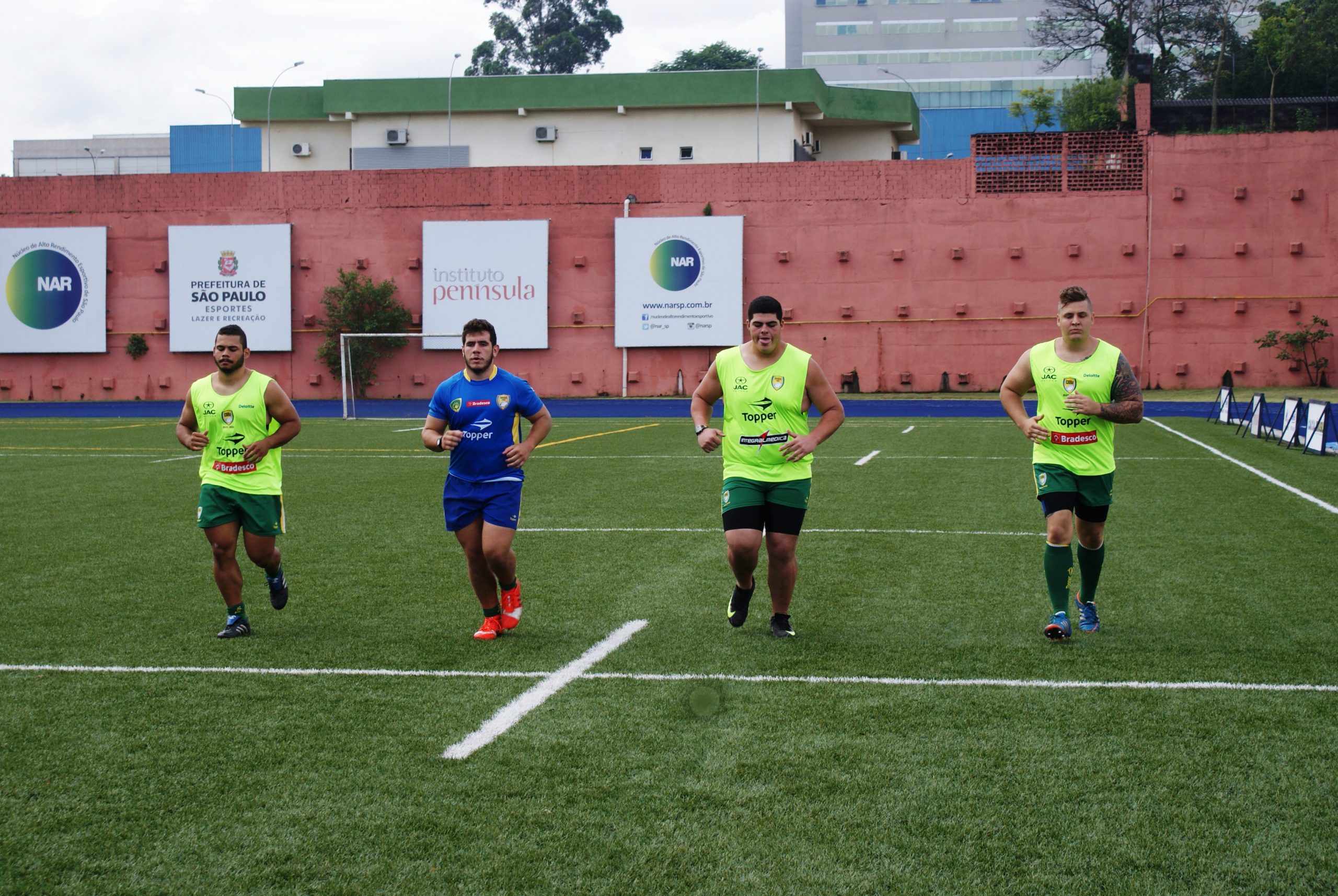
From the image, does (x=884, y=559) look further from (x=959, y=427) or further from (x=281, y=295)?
(x=281, y=295)

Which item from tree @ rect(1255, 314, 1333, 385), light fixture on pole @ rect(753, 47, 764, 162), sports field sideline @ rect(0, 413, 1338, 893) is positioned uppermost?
light fixture on pole @ rect(753, 47, 764, 162)

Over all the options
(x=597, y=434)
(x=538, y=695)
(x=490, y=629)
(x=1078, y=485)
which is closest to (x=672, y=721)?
(x=538, y=695)

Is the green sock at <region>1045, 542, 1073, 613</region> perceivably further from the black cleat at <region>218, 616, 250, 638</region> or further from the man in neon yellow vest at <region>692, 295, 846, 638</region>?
the black cleat at <region>218, 616, 250, 638</region>

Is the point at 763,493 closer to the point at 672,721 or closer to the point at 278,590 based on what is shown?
the point at 672,721

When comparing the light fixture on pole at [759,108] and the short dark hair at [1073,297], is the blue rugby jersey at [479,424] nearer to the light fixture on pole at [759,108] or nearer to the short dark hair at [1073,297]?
the short dark hair at [1073,297]

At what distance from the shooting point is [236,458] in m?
7.07

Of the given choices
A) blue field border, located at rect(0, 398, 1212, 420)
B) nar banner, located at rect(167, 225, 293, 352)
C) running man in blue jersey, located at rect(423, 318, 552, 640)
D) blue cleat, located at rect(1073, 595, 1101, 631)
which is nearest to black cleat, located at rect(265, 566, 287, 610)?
running man in blue jersey, located at rect(423, 318, 552, 640)

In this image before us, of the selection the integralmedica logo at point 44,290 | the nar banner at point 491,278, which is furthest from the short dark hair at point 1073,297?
the integralmedica logo at point 44,290

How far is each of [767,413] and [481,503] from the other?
1.63 m

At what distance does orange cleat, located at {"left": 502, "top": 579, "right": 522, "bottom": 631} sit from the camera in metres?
7.06

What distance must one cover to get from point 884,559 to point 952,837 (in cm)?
575

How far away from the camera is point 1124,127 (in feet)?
139

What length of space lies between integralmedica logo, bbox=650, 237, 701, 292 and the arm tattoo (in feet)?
104

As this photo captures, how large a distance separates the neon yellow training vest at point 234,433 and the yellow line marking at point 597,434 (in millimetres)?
12397
